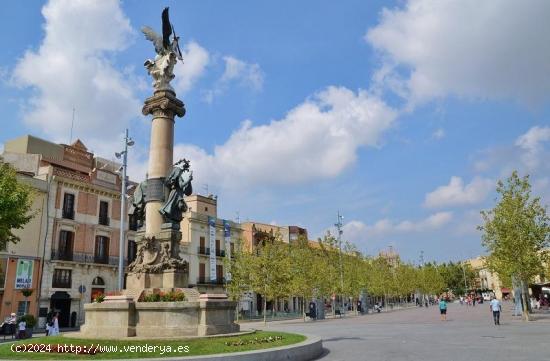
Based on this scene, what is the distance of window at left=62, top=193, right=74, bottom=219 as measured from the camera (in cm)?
3873

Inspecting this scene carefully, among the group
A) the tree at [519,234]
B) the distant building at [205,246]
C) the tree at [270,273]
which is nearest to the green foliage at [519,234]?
the tree at [519,234]

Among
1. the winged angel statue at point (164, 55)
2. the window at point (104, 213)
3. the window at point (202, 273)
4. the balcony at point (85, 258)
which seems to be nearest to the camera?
the winged angel statue at point (164, 55)

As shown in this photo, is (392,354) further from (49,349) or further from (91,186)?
(91,186)

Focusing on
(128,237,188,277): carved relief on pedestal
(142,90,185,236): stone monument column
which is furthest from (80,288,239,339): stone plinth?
(142,90,185,236): stone monument column

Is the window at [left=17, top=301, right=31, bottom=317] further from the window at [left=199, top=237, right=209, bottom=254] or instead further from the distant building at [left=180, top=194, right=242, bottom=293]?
the window at [left=199, top=237, right=209, bottom=254]

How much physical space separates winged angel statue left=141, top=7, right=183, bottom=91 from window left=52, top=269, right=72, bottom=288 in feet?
80.0

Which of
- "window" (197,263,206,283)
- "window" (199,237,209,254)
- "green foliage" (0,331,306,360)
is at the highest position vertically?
"window" (199,237,209,254)

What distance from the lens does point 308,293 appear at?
148 ft

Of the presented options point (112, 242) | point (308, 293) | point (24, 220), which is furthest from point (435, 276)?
point (24, 220)

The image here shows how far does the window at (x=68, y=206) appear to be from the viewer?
38.7 meters

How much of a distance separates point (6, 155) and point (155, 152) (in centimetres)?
2867

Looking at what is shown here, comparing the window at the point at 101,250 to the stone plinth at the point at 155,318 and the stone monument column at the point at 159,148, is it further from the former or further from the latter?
the stone plinth at the point at 155,318

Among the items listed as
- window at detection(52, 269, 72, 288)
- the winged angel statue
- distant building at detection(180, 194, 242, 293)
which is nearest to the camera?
the winged angel statue

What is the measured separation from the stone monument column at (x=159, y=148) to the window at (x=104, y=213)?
85.3 ft
